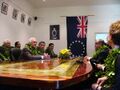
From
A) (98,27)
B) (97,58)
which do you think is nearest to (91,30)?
A: (98,27)

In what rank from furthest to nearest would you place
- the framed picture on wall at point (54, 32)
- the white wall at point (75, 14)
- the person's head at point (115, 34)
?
1. the framed picture on wall at point (54, 32)
2. the white wall at point (75, 14)
3. the person's head at point (115, 34)

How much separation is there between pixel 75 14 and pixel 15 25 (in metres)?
3.22

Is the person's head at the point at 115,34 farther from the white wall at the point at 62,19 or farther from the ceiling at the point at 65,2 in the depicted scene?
the ceiling at the point at 65,2

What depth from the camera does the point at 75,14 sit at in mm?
10500

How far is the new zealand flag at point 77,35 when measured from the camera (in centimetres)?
1009

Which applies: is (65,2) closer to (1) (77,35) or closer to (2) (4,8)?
(1) (77,35)

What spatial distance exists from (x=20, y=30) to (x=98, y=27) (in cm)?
359

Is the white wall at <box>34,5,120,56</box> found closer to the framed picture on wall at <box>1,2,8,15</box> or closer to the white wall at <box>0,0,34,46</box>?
the white wall at <box>0,0,34,46</box>

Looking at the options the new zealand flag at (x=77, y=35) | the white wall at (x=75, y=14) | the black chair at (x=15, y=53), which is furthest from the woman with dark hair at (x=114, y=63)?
the white wall at (x=75, y=14)

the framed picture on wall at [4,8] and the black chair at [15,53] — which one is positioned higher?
the framed picture on wall at [4,8]

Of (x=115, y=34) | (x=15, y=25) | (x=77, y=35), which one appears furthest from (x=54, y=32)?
(x=115, y=34)

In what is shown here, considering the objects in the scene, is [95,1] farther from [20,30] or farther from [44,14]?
[20,30]

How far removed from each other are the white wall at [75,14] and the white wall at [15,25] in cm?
67

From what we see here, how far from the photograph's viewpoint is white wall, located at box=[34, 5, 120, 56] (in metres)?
10.3
